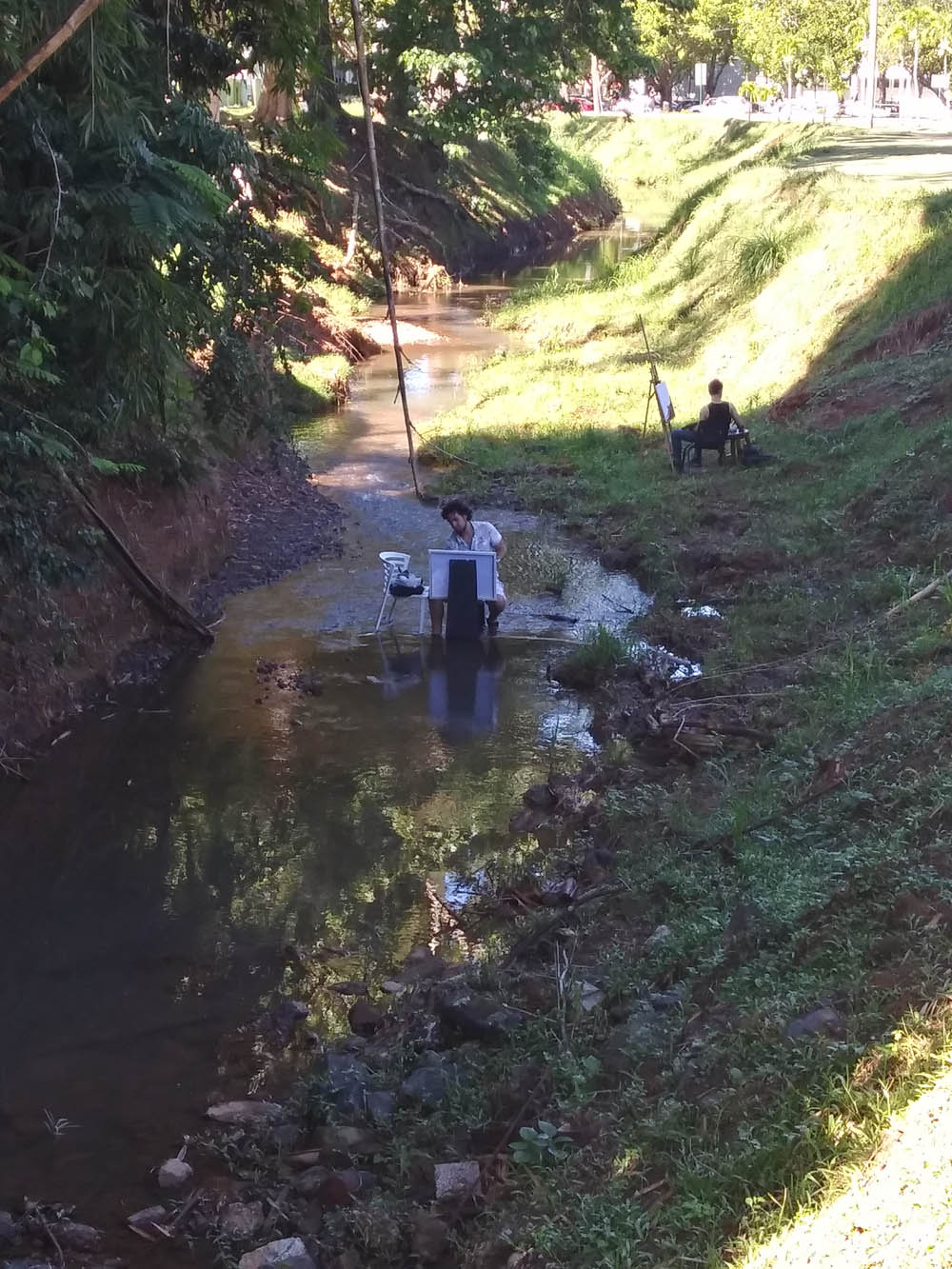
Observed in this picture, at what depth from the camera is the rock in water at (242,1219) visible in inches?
194

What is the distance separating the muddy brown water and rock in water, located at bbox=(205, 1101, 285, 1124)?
0.31 feet

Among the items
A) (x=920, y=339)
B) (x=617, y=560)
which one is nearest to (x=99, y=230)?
(x=617, y=560)

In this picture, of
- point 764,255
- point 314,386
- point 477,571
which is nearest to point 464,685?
point 477,571

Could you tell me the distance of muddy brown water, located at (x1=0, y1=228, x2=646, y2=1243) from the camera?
584 cm

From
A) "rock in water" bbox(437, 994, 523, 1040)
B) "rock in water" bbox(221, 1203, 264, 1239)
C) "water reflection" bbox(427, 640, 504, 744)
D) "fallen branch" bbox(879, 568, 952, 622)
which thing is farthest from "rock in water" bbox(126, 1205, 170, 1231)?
"fallen branch" bbox(879, 568, 952, 622)

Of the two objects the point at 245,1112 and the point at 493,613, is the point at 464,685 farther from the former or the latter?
A: the point at 245,1112

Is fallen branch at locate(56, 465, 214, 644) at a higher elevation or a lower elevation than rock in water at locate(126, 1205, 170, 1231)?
higher

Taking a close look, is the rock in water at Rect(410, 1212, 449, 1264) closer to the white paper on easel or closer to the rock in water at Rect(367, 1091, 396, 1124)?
the rock in water at Rect(367, 1091, 396, 1124)

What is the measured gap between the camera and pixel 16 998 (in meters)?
6.52

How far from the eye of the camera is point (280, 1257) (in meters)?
4.63

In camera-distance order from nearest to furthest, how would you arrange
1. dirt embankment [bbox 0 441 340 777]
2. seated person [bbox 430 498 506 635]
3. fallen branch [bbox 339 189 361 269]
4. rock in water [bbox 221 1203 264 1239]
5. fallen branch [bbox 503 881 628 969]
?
rock in water [bbox 221 1203 264 1239] < fallen branch [bbox 503 881 628 969] < dirt embankment [bbox 0 441 340 777] < seated person [bbox 430 498 506 635] < fallen branch [bbox 339 189 361 269]

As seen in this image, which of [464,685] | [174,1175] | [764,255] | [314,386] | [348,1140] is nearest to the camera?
[174,1175]

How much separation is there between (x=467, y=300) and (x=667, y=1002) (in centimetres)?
3102

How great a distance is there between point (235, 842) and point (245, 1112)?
108 inches
